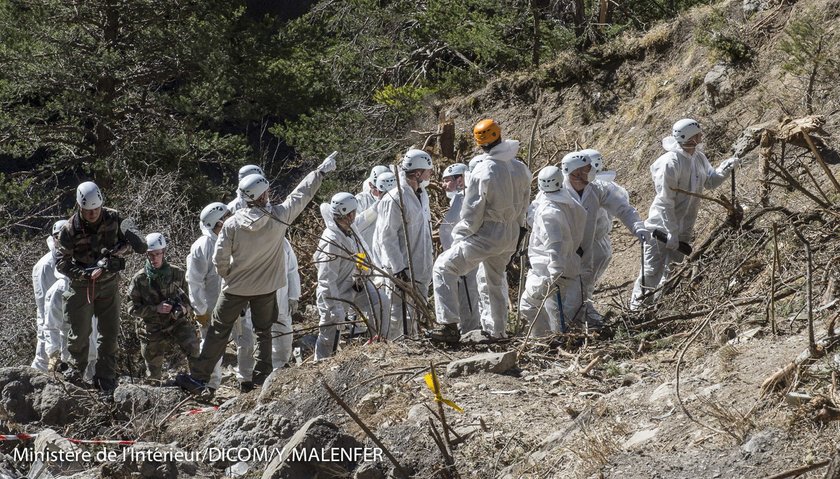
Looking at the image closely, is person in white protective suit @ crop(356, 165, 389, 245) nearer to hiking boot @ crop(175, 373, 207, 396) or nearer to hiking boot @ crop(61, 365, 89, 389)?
hiking boot @ crop(175, 373, 207, 396)

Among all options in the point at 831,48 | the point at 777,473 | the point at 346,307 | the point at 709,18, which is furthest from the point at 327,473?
the point at 709,18

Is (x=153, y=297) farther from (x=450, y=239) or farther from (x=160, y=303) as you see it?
(x=450, y=239)

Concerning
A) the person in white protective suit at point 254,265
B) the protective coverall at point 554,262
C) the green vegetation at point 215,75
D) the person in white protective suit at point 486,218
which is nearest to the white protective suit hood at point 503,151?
the person in white protective suit at point 486,218

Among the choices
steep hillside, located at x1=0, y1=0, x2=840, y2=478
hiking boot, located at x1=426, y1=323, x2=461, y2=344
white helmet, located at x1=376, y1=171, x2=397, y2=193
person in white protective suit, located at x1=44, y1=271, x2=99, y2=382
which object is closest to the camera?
steep hillside, located at x1=0, y1=0, x2=840, y2=478

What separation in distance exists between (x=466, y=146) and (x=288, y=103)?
5.21 metres

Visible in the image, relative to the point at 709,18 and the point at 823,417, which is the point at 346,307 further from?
the point at 709,18

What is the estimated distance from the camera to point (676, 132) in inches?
410

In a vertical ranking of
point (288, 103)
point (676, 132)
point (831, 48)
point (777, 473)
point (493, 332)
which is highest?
point (288, 103)

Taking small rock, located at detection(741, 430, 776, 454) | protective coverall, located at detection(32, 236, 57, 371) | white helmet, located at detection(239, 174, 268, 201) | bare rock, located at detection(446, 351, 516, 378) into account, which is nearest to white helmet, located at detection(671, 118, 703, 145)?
bare rock, located at detection(446, 351, 516, 378)

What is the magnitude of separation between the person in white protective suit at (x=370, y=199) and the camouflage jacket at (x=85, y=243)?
2.63 metres

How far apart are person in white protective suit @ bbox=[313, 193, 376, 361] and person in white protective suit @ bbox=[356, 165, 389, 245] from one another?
0.85 meters

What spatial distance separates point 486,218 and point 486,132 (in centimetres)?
69

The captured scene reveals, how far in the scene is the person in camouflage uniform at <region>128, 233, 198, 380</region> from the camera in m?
10.3

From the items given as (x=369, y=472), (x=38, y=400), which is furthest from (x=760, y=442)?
(x=38, y=400)
